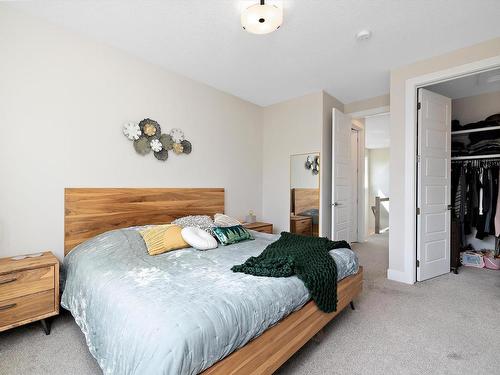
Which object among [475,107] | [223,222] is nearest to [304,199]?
[223,222]

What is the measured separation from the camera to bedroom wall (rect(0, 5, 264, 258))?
2.10m

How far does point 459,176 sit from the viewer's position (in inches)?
141

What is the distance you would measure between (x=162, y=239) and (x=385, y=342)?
193cm

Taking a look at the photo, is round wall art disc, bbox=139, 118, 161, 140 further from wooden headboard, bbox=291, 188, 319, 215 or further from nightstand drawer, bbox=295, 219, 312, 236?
nightstand drawer, bbox=295, 219, 312, 236

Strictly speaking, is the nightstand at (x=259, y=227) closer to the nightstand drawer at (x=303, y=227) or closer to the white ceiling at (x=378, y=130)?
the nightstand drawer at (x=303, y=227)

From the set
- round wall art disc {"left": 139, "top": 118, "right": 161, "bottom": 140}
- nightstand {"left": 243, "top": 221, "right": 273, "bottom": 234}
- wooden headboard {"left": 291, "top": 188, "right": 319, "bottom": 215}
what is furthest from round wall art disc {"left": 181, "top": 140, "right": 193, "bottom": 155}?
wooden headboard {"left": 291, "top": 188, "right": 319, "bottom": 215}

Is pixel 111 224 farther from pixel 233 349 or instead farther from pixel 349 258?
pixel 349 258

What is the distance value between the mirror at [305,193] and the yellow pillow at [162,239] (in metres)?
2.18

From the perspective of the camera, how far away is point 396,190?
10.1ft

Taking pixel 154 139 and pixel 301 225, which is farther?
pixel 301 225

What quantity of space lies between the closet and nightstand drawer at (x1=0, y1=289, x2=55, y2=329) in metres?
3.69

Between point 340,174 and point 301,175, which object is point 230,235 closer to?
point 301,175

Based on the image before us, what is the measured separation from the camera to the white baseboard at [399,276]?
9.75ft

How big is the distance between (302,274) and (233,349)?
0.67 meters
